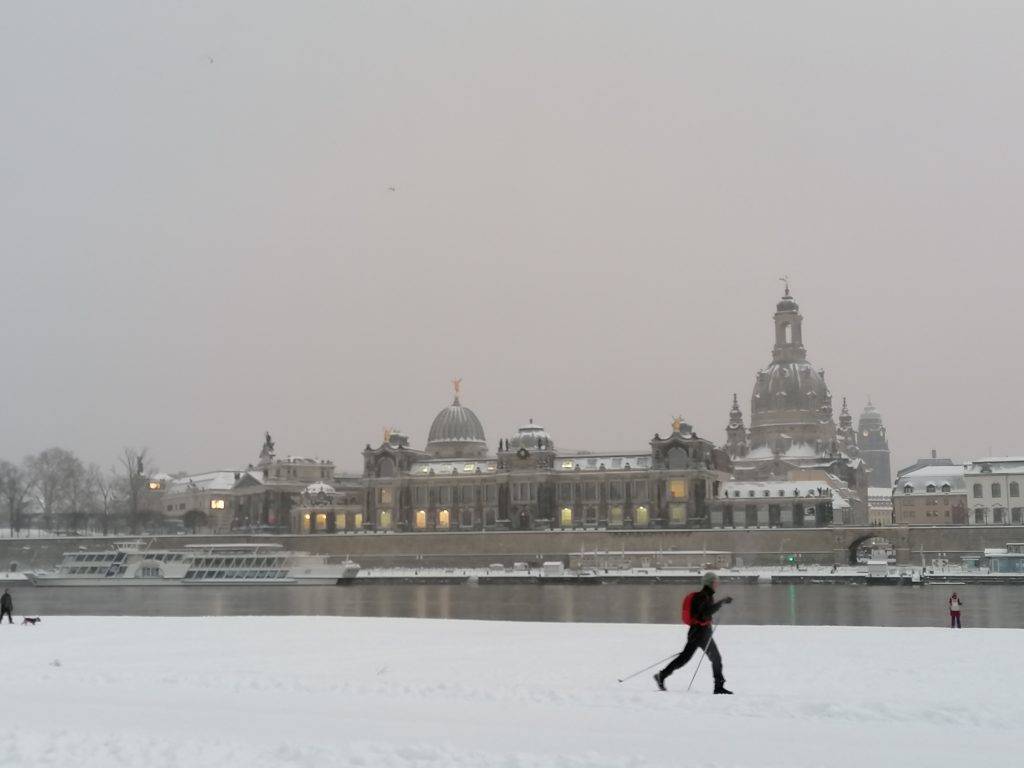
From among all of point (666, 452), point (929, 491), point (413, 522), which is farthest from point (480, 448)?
point (929, 491)

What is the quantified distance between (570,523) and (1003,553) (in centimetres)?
4219

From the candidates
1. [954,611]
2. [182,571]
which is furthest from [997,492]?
[954,611]

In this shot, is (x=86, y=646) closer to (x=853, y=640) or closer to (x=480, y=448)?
(x=853, y=640)

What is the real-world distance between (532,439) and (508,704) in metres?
110

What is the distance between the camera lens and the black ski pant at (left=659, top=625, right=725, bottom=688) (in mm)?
16766

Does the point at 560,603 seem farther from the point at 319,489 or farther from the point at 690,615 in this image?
the point at 319,489

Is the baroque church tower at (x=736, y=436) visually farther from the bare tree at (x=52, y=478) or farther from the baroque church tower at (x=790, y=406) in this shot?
the bare tree at (x=52, y=478)

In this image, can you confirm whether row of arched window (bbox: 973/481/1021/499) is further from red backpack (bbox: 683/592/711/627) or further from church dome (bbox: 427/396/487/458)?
red backpack (bbox: 683/592/711/627)

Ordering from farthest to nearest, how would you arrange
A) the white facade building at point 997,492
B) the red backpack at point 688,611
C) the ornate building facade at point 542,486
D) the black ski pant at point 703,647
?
the ornate building facade at point 542,486, the white facade building at point 997,492, the red backpack at point 688,611, the black ski pant at point 703,647

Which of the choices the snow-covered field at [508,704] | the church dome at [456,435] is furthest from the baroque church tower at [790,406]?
the snow-covered field at [508,704]

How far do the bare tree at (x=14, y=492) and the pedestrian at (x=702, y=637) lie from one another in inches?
5184

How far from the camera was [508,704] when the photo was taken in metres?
15.8

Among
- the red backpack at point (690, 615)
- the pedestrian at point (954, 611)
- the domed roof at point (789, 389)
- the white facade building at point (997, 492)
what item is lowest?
the pedestrian at point (954, 611)

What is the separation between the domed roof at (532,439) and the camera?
12519 centimetres
